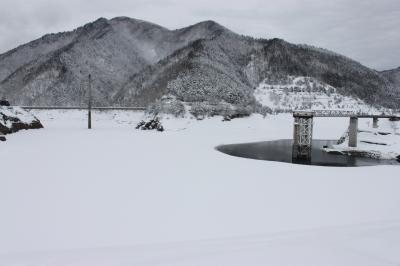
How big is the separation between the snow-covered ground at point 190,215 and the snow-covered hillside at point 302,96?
114m

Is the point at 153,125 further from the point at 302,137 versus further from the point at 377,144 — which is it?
the point at 377,144

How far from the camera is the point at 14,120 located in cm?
5350

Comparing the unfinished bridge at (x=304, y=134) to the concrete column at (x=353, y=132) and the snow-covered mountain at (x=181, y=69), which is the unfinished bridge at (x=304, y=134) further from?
the snow-covered mountain at (x=181, y=69)

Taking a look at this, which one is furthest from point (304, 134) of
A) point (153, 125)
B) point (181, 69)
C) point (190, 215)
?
point (181, 69)

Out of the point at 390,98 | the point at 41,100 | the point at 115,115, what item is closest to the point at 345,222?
the point at 115,115

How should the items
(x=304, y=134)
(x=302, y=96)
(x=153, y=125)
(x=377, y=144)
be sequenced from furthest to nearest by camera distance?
(x=302, y=96) → (x=153, y=125) → (x=377, y=144) → (x=304, y=134)

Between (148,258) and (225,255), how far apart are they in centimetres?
214

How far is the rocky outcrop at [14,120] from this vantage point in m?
48.3

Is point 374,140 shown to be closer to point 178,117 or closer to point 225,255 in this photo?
point 178,117

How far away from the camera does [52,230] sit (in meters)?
11.7

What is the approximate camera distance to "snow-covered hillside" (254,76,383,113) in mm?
139375

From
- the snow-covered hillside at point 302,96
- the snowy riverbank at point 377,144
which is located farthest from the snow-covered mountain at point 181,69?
the snowy riverbank at point 377,144

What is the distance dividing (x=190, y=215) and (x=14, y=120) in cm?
4863

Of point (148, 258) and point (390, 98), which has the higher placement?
point (390, 98)
